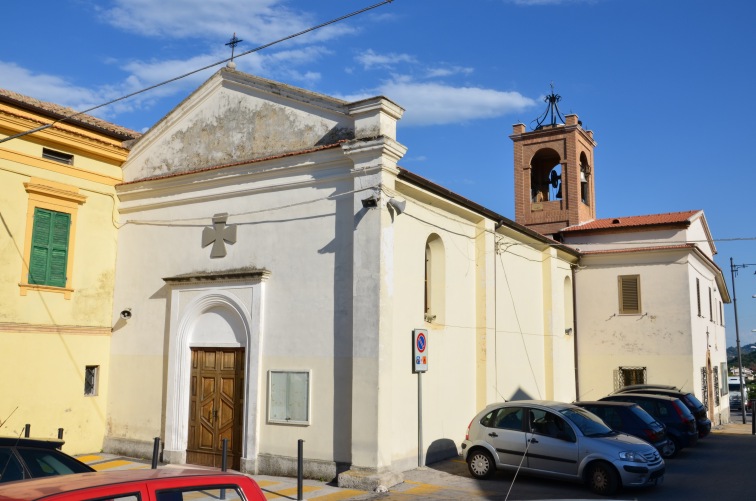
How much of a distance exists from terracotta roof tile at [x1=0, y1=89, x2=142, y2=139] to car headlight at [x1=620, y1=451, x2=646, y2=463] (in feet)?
43.5

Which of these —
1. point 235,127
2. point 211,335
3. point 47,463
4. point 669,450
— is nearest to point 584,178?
point 669,450

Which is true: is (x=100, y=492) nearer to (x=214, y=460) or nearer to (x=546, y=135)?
(x=214, y=460)

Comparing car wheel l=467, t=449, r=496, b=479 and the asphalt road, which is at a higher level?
car wheel l=467, t=449, r=496, b=479

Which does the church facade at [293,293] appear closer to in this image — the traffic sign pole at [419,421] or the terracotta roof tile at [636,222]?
the traffic sign pole at [419,421]

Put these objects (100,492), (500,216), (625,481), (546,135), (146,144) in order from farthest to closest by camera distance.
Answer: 1. (546,135)
2. (500,216)
3. (146,144)
4. (625,481)
5. (100,492)

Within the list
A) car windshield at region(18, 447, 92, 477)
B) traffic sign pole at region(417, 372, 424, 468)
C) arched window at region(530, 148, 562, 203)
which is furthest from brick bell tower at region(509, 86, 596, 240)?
car windshield at region(18, 447, 92, 477)

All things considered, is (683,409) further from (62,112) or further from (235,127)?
(62,112)

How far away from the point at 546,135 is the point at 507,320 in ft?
40.5

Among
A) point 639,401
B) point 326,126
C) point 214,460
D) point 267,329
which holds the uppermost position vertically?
point 326,126

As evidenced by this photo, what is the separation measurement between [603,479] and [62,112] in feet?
46.1

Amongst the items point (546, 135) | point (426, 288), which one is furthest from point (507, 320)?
point (546, 135)

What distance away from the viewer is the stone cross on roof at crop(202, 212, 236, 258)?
14.7 m

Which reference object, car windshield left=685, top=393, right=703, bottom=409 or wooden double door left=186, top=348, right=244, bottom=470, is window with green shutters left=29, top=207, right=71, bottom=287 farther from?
car windshield left=685, top=393, right=703, bottom=409

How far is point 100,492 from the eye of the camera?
4.05 meters
